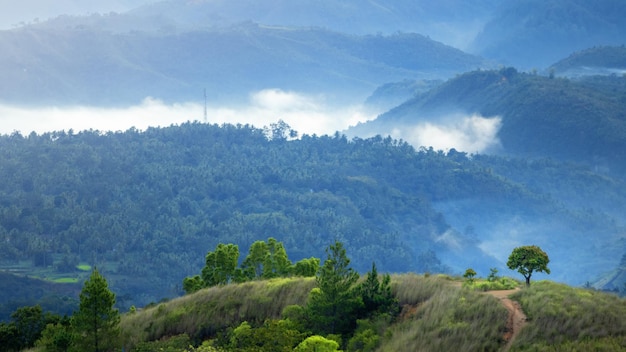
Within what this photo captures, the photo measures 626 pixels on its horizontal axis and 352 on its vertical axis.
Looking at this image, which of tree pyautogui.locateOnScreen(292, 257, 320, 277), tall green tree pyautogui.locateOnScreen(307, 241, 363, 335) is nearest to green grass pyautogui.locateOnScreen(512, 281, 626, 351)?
tall green tree pyautogui.locateOnScreen(307, 241, 363, 335)

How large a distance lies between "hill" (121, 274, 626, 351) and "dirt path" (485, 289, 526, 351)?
222 millimetres

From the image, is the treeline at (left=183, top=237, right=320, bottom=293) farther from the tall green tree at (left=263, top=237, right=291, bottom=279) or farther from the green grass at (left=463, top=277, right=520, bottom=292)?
the green grass at (left=463, top=277, right=520, bottom=292)

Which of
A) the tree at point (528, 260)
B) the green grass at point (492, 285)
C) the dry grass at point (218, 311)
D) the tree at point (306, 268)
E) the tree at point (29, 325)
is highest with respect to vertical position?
the tree at point (528, 260)

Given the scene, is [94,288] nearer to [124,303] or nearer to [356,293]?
[356,293]

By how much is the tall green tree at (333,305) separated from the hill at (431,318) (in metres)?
1.30

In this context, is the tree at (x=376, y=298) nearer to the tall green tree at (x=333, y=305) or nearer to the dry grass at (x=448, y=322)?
the tall green tree at (x=333, y=305)

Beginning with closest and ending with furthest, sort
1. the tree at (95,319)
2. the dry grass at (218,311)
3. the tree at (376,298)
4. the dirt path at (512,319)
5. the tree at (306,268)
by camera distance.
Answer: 1. the dirt path at (512,319)
2. the tree at (95,319)
3. the tree at (376,298)
4. the dry grass at (218,311)
5. the tree at (306,268)

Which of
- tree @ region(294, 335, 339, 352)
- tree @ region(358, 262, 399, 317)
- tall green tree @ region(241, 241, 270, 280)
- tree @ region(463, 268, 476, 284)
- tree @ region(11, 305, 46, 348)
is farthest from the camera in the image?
tall green tree @ region(241, 241, 270, 280)

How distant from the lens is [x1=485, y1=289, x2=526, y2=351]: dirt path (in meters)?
35.5

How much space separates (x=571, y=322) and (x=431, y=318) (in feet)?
21.9

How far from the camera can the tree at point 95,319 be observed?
138 feet

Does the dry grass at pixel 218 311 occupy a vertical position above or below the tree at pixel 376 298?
below

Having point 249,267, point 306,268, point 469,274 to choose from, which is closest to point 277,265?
point 249,267

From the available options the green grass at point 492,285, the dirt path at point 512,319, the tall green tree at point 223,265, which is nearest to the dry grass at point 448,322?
the dirt path at point 512,319
